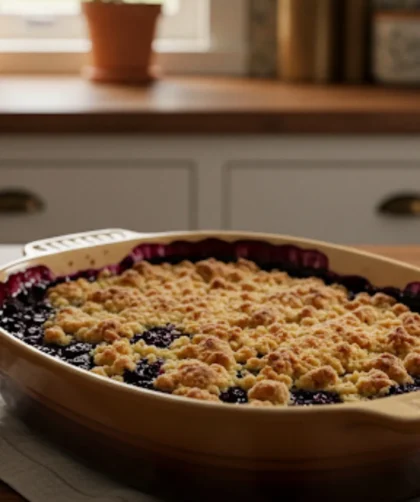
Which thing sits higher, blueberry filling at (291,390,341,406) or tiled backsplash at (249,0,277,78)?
blueberry filling at (291,390,341,406)

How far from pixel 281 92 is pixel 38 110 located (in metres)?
0.63

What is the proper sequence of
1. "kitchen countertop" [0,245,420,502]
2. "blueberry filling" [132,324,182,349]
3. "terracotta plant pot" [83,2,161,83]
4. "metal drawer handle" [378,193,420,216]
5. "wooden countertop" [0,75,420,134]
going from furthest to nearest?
"terracotta plant pot" [83,2,161,83]
"metal drawer handle" [378,193,420,216]
"wooden countertop" [0,75,420,134]
"kitchen countertop" [0,245,420,502]
"blueberry filling" [132,324,182,349]

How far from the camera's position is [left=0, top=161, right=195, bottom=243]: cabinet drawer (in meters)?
2.18

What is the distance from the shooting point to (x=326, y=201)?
2.23 m

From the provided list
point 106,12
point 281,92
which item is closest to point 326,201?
point 281,92

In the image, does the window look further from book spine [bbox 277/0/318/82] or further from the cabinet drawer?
the cabinet drawer

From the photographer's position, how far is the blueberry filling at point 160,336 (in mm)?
906

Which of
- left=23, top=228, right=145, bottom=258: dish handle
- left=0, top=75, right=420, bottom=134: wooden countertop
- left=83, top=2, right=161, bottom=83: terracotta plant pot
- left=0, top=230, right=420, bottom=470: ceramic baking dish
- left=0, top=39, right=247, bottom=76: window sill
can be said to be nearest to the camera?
left=0, top=230, right=420, bottom=470: ceramic baking dish

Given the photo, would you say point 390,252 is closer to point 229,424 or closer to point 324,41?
point 229,424

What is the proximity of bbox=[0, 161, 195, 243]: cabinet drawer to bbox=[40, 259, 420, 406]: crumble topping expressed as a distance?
1054mm

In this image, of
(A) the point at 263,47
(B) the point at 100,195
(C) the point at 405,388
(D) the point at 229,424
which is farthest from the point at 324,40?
(D) the point at 229,424

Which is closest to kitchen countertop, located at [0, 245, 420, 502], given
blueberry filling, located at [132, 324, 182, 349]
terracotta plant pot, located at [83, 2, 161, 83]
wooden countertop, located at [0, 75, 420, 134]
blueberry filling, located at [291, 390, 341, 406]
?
blueberry filling, located at [132, 324, 182, 349]

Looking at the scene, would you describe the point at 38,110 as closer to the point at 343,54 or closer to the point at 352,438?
the point at 343,54

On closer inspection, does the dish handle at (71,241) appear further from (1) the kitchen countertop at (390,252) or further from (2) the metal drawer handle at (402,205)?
(2) the metal drawer handle at (402,205)
